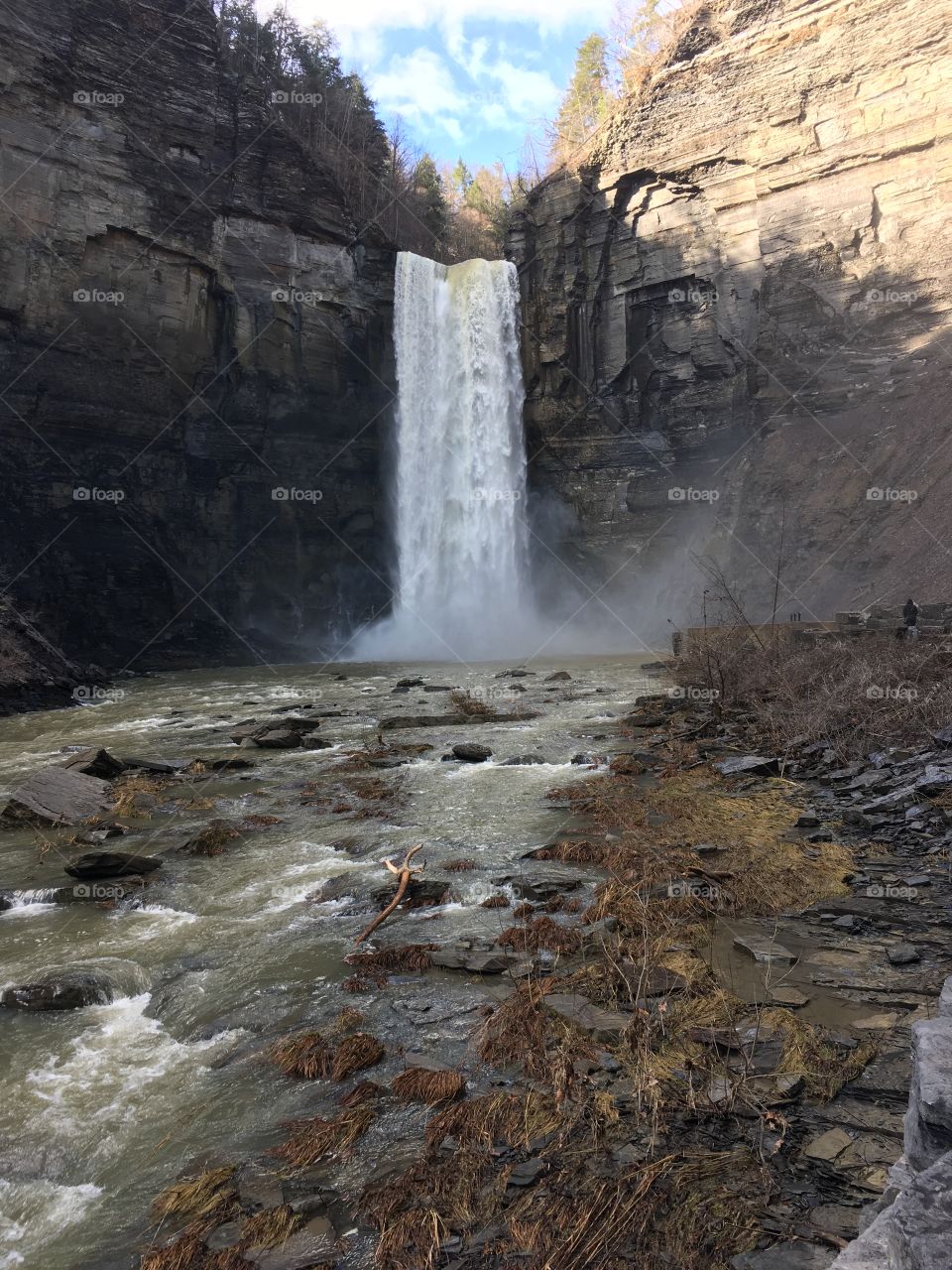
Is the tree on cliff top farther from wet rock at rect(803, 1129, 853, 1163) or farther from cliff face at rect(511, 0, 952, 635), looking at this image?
wet rock at rect(803, 1129, 853, 1163)

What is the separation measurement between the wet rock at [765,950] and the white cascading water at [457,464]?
2841 centimetres

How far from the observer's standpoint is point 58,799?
8.42m

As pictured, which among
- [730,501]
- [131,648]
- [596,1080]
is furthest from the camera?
[730,501]

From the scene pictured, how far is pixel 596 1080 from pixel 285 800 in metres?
6.15

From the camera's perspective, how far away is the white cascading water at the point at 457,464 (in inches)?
1308

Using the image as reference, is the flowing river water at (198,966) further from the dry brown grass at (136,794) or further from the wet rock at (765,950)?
the wet rock at (765,950)

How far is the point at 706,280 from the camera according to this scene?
103 ft

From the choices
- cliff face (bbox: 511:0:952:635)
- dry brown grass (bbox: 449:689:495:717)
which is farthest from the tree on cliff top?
dry brown grass (bbox: 449:689:495:717)

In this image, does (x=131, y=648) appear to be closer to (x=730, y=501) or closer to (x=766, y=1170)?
(x=730, y=501)

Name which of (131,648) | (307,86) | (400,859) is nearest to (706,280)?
(307,86)

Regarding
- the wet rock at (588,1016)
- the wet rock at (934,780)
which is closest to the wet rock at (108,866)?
the wet rock at (588,1016)

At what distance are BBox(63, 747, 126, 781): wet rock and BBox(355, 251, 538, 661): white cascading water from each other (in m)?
22.7

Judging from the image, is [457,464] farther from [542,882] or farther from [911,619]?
[542,882]

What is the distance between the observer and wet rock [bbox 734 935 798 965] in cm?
415
